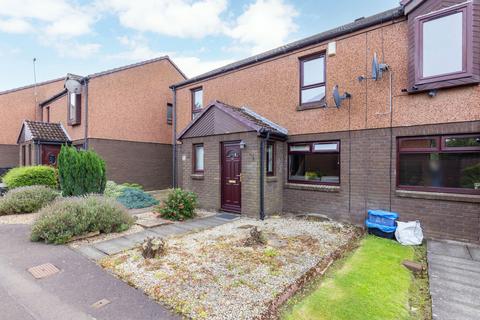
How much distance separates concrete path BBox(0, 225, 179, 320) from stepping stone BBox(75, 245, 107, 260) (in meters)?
0.13

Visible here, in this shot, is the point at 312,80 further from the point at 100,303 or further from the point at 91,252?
the point at 100,303

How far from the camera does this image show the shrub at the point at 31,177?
10.3 metres

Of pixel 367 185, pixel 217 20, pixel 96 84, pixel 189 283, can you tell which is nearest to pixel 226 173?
pixel 367 185

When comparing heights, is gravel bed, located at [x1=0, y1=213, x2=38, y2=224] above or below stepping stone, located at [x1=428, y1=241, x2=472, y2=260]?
above

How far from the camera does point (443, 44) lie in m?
5.87

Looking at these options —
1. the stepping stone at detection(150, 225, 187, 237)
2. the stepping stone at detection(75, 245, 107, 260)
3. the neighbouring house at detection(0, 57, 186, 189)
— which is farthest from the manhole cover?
the neighbouring house at detection(0, 57, 186, 189)

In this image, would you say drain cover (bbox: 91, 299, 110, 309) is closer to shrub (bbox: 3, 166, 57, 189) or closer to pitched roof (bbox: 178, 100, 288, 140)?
pitched roof (bbox: 178, 100, 288, 140)

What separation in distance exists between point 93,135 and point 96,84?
2.61 m

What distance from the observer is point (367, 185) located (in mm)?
7074

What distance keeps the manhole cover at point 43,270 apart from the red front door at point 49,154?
1231cm

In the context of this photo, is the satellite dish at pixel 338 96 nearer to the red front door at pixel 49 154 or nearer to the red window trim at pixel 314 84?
the red window trim at pixel 314 84

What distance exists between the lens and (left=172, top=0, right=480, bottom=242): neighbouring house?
19.1ft

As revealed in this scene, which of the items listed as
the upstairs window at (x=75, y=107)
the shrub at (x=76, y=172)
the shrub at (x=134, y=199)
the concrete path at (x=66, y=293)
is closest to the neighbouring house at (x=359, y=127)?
the shrub at (x=134, y=199)

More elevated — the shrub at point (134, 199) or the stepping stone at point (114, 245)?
the shrub at point (134, 199)
